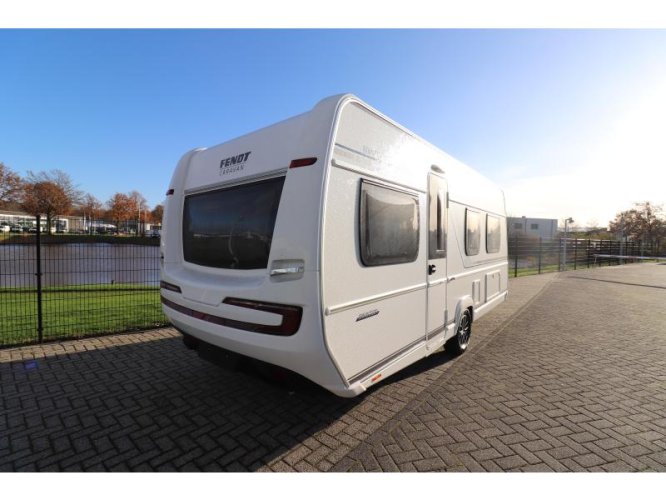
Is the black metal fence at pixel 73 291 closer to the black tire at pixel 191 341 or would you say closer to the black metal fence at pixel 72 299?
the black metal fence at pixel 72 299

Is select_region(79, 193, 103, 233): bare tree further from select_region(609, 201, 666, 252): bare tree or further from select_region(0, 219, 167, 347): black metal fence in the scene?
select_region(609, 201, 666, 252): bare tree

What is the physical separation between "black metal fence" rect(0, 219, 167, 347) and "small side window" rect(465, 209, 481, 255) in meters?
5.66

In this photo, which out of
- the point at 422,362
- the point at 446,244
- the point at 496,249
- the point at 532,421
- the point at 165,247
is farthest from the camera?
the point at 496,249

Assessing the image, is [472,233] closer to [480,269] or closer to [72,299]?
[480,269]

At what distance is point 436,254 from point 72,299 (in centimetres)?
851

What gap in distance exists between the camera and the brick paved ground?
269cm

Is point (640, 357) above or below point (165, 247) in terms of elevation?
below

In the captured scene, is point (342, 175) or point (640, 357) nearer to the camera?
point (342, 175)

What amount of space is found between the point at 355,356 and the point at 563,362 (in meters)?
4.11

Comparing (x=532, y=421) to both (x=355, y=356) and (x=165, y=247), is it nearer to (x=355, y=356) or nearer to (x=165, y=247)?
(x=355, y=356)

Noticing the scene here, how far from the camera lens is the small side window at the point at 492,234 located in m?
6.31

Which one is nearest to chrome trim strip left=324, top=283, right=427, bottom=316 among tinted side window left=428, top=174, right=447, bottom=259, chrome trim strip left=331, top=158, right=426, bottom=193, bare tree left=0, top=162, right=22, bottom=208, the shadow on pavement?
tinted side window left=428, top=174, right=447, bottom=259

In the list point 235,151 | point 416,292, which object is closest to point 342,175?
point 235,151

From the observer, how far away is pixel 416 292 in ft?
12.0
